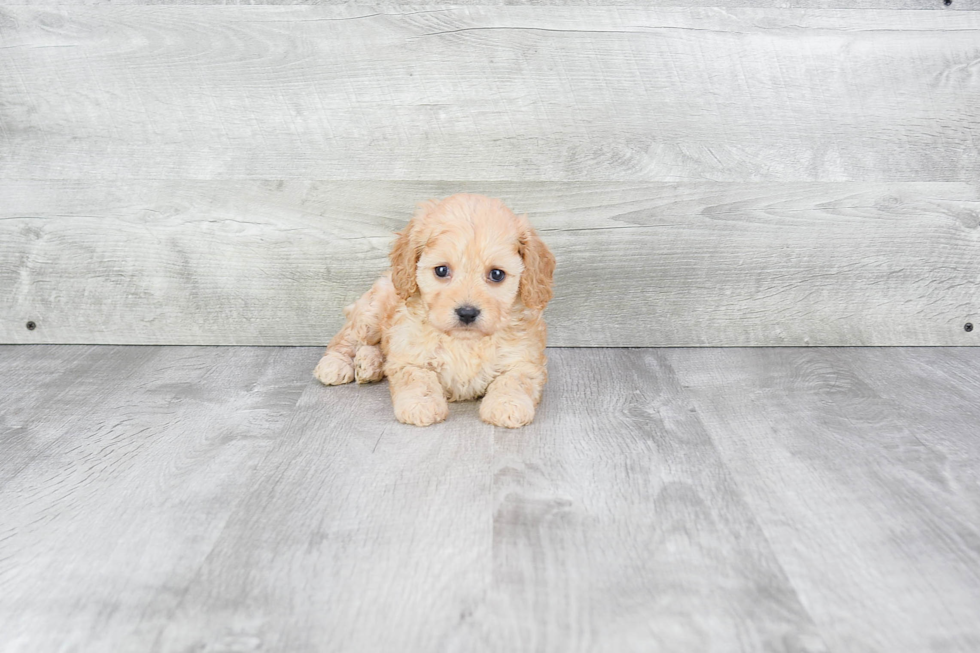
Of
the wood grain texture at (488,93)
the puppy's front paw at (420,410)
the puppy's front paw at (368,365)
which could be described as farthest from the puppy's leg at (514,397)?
the wood grain texture at (488,93)

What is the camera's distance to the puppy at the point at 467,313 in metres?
1.93

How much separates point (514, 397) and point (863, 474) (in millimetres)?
765

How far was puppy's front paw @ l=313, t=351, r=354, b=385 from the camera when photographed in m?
2.27

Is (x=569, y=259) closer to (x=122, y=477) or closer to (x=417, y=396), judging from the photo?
(x=417, y=396)

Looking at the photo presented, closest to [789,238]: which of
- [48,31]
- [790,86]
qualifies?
[790,86]

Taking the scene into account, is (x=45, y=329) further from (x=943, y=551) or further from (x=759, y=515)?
(x=943, y=551)

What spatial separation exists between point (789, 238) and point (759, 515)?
1254 millimetres

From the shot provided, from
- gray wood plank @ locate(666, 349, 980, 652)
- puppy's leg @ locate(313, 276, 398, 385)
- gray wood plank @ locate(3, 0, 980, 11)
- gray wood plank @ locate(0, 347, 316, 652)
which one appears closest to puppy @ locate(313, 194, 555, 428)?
puppy's leg @ locate(313, 276, 398, 385)

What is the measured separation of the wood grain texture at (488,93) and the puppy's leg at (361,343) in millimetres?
412

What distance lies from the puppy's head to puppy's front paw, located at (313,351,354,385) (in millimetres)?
351

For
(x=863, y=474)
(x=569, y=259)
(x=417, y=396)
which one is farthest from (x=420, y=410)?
(x=863, y=474)

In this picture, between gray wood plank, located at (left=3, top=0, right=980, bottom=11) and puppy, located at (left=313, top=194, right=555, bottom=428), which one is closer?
puppy, located at (left=313, top=194, right=555, bottom=428)

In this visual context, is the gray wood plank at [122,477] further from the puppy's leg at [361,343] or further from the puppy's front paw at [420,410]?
the puppy's front paw at [420,410]

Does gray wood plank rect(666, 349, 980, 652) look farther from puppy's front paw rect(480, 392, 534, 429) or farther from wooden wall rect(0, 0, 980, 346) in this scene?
puppy's front paw rect(480, 392, 534, 429)
